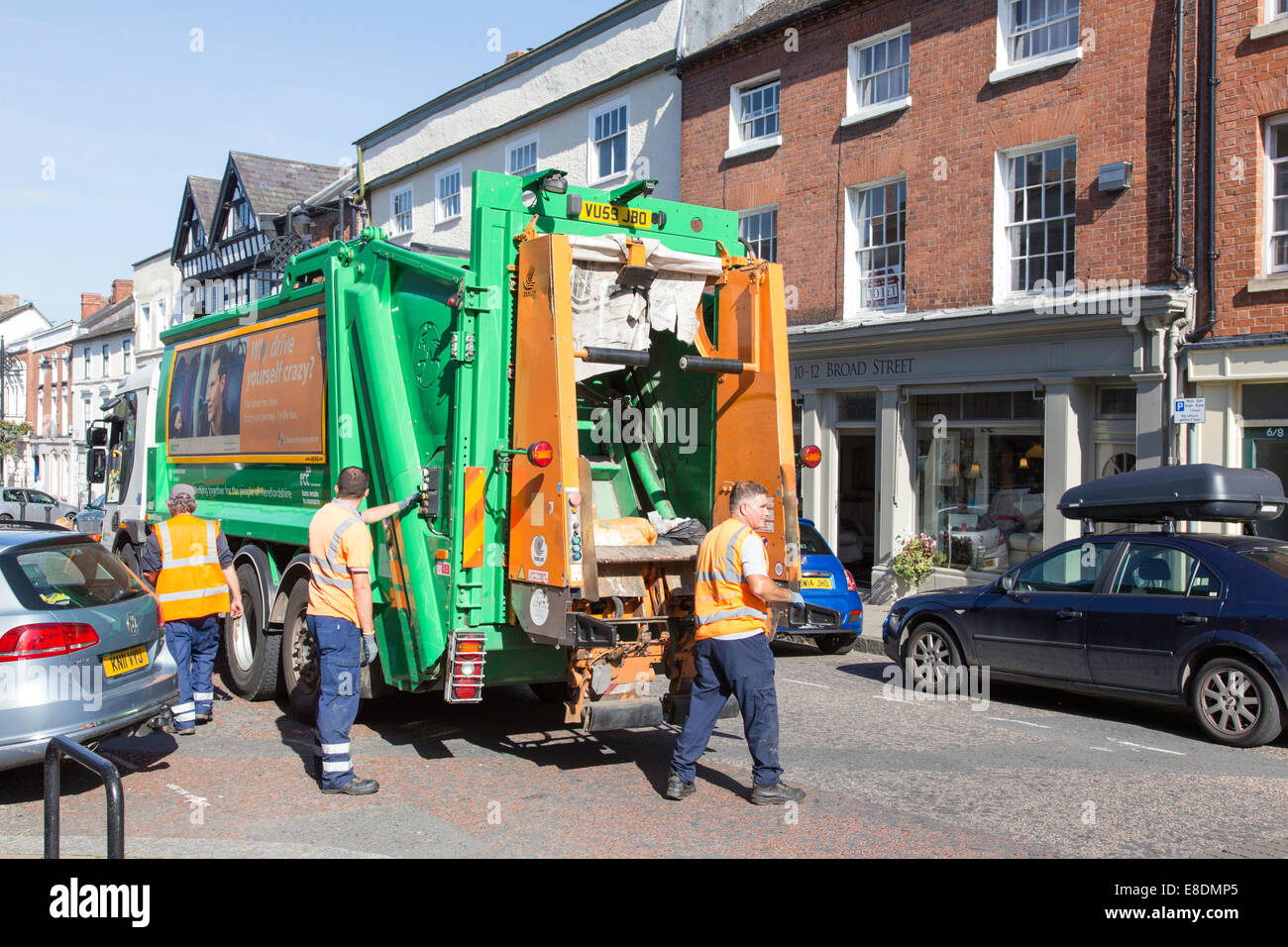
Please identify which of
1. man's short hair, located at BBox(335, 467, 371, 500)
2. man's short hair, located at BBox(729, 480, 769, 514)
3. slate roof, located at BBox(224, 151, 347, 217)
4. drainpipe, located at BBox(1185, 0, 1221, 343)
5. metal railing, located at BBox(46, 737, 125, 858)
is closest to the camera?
metal railing, located at BBox(46, 737, 125, 858)

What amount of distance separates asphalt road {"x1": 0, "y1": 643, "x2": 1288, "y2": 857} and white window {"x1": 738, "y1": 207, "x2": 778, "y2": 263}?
10.4m

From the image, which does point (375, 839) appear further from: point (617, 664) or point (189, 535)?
point (189, 535)

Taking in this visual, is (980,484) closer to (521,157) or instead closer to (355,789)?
(355,789)

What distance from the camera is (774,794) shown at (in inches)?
238

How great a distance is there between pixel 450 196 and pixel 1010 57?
13682 mm

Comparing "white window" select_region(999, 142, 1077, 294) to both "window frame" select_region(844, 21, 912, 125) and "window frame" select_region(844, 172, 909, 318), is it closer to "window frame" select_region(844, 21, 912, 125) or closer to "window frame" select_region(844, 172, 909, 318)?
"window frame" select_region(844, 21, 912, 125)

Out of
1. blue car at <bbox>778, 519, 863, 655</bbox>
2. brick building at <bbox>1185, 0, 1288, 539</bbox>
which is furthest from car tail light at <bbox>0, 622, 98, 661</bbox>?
brick building at <bbox>1185, 0, 1288, 539</bbox>

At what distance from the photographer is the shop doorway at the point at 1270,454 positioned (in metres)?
12.0

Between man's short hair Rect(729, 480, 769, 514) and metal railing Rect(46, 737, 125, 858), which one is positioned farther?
man's short hair Rect(729, 480, 769, 514)

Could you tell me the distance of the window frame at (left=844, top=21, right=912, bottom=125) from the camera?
A: 51.5 feet

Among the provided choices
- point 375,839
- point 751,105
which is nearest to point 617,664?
point 375,839

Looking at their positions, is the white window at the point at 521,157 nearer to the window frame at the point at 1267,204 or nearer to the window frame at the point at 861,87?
the window frame at the point at 861,87

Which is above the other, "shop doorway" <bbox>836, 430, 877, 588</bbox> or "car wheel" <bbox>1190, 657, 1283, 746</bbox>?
"shop doorway" <bbox>836, 430, 877, 588</bbox>

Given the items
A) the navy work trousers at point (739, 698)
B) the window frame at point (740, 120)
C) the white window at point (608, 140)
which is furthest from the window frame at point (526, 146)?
the navy work trousers at point (739, 698)
